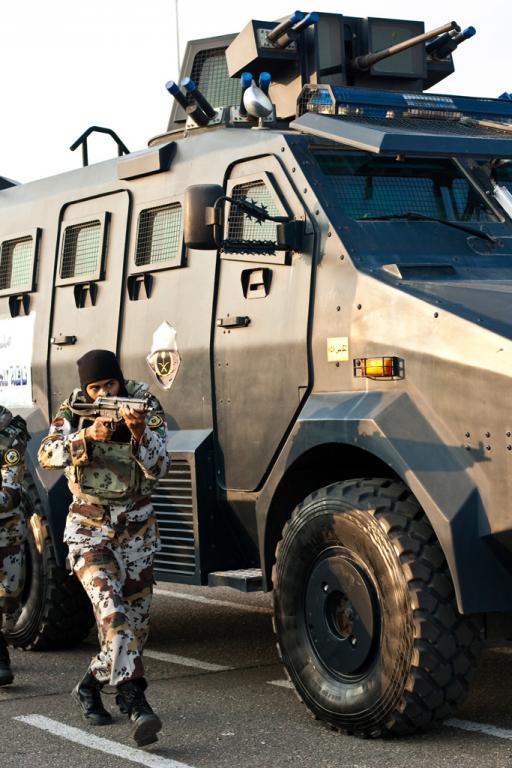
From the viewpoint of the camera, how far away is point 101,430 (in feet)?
20.4

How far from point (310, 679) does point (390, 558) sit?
0.80 metres

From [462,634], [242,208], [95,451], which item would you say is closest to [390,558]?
[462,634]

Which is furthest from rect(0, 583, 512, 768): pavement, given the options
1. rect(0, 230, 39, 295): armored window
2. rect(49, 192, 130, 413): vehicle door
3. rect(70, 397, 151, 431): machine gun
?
rect(0, 230, 39, 295): armored window

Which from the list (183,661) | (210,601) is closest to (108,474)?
(183,661)

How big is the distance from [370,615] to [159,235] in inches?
109

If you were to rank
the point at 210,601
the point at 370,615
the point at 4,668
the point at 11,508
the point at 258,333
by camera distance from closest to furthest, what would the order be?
the point at 370,615 → the point at 258,333 → the point at 4,668 → the point at 11,508 → the point at 210,601

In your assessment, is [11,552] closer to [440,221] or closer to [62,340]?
[62,340]

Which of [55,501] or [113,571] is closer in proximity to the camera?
[113,571]

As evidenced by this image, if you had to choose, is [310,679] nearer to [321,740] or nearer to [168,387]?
[321,740]

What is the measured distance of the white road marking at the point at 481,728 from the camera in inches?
239

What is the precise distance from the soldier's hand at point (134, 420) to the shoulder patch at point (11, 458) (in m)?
1.57

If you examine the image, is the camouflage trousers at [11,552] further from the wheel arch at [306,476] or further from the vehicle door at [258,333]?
the wheel arch at [306,476]

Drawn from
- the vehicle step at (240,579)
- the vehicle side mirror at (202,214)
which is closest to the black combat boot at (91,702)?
the vehicle step at (240,579)

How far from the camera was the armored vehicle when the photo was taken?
5.72 m
